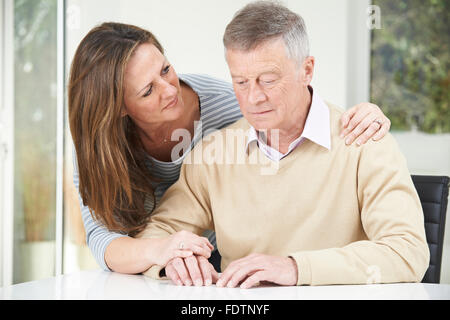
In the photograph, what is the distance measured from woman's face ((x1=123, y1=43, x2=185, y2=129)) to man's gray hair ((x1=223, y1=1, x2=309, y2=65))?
219 mm

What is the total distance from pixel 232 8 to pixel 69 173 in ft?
3.42

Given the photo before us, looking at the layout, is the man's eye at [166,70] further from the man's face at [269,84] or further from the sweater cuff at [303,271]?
the sweater cuff at [303,271]

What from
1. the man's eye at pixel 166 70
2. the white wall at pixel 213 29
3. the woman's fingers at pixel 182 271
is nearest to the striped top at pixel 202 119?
the man's eye at pixel 166 70

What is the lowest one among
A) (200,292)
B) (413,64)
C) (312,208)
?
(200,292)

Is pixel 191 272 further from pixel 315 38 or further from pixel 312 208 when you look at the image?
pixel 315 38

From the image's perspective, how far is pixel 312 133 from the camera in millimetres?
1118

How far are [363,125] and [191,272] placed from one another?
1.48 ft

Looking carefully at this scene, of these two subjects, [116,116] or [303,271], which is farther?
[116,116]

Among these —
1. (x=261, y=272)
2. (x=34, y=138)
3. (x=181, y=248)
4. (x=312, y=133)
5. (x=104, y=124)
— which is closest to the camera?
(x=261, y=272)

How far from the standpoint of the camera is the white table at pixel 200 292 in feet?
2.79

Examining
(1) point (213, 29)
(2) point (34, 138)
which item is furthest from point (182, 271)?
(2) point (34, 138)

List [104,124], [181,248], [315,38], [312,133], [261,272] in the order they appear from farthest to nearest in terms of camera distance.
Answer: [315,38] < [104,124] < [312,133] < [181,248] < [261,272]

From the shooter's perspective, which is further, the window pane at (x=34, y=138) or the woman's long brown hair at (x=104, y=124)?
the window pane at (x=34, y=138)

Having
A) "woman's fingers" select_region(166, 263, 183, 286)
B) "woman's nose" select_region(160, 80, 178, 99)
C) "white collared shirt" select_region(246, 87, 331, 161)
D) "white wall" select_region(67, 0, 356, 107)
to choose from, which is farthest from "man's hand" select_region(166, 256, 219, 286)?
"white wall" select_region(67, 0, 356, 107)
